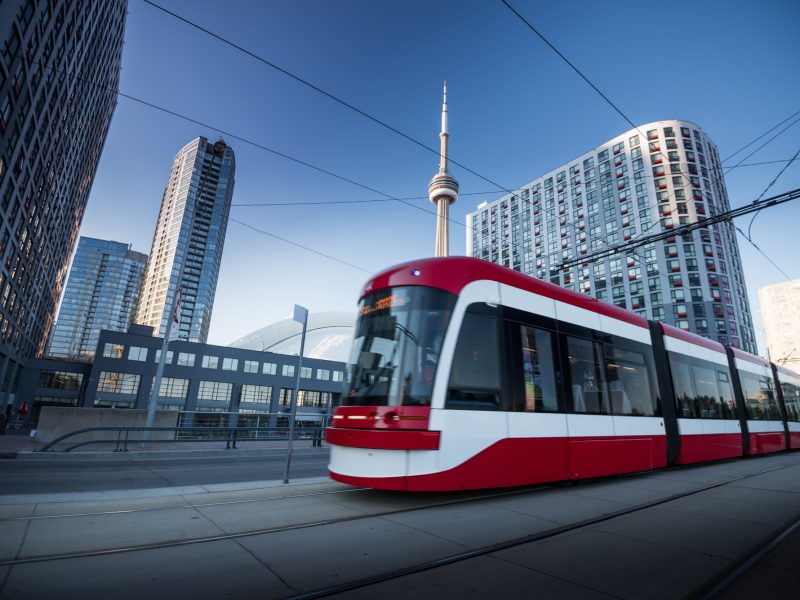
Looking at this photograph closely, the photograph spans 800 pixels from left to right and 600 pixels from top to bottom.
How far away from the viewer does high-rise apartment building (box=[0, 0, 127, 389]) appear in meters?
Answer: 30.7

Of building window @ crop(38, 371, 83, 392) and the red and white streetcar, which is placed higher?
building window @ crop(38, 371, 83, 392)

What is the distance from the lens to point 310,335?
92688 millimetres

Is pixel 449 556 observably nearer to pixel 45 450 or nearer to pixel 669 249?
pixel 45 450

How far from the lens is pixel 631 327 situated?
9445mm

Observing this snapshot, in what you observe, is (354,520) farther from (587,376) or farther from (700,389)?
(700,389)

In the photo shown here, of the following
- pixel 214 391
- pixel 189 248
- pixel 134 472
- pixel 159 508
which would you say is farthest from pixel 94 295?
pixel 159 508

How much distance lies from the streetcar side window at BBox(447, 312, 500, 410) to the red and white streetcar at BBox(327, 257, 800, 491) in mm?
19

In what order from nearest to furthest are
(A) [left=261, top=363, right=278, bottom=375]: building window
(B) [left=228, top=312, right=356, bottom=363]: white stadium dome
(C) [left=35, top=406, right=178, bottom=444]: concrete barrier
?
1. (C) [left=35, top=406, right=178, bottom=444]: concrete barrier
2. (A) [left=261, top=363, right=278, bottom=375]: building window
3. (B) [left=228, top=312, right=356, bottom=363]: white stadium dome

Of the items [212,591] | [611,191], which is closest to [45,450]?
[212,591]

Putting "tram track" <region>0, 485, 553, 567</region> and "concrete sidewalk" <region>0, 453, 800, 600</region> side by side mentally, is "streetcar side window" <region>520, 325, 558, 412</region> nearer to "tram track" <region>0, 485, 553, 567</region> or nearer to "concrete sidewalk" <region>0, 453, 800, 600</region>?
"concrete sidewalk" <region>0, 453, 800, 600</region>

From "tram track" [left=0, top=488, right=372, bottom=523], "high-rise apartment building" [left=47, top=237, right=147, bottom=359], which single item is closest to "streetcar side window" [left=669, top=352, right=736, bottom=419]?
"tram track" [left=0, top=488, right=372, bottom=523]

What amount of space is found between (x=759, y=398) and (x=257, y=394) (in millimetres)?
59660

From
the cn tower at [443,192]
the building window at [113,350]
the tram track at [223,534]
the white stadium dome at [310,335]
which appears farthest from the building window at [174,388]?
the tram track at [223,534]

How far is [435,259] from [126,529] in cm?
532
